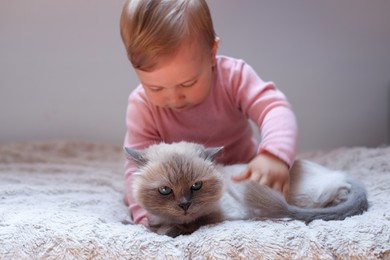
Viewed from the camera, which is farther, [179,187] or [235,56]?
[235,56]

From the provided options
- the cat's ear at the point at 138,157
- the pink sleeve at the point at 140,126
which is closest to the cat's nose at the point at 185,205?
the cat's ear at the point at 138,157

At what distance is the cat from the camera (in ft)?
3.30

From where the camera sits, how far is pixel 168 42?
1118 millimetres

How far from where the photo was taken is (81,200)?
50.9 inches

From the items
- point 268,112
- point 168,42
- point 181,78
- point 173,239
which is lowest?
point 173,239

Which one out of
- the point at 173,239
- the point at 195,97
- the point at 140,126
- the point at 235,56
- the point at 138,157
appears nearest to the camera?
the point at 173,239

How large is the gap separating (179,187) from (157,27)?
0.42m

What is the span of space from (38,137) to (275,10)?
121 centimetres

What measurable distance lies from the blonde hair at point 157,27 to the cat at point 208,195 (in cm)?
25

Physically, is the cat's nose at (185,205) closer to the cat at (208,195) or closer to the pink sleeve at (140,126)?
the cat at (208,195)

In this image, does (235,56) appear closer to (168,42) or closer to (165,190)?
(168,42)

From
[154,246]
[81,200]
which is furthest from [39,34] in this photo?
[154,246]

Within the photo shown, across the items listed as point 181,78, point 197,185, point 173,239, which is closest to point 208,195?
point 197,185

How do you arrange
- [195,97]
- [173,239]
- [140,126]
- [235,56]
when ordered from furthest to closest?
[235,56], [140,126], [195,97], [173,239]
